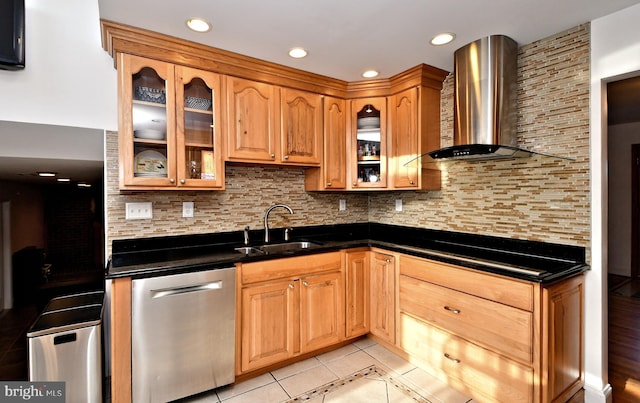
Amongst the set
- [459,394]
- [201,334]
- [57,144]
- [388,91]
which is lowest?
[459,394]

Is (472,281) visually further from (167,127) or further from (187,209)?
(167,127)

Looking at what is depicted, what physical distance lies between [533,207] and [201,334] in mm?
2301

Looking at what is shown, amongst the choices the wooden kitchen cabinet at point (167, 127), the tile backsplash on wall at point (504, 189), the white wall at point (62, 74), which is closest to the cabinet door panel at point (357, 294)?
the tile backsplash on wall at point (504, 189)

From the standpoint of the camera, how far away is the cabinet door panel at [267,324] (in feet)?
6.74

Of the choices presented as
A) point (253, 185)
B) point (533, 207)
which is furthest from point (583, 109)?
point (253, 185)

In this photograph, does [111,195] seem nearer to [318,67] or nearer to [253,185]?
[253,185]

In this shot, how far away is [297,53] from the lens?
2213mm

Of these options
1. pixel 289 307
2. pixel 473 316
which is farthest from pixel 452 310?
pixel 289 307

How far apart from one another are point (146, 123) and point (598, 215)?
2.84 m

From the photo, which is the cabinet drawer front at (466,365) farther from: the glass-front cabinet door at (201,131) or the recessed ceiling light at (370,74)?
the recessed ceiling light at (370,74)

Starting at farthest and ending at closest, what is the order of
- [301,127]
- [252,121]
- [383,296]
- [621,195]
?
[621,195], [301,127], [383,296], [252,121]

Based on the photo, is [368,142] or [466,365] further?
[368,142]

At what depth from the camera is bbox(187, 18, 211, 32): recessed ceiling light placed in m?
1.78

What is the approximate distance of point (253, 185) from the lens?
2.66 metres
